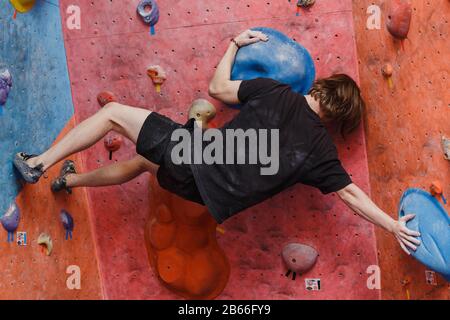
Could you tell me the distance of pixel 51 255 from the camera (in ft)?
8.80

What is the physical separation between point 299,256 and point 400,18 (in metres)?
1.06

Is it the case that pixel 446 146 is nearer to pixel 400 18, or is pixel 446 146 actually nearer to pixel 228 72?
pixel 400 18

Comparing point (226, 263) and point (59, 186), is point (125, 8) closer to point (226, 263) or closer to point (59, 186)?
point (59, 186)

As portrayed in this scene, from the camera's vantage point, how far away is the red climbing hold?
230 cm

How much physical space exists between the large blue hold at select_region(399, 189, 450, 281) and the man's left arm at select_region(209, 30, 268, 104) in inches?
30.4

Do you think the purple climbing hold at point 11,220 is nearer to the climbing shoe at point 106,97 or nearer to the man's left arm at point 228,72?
the climbing shoe at point 106,97

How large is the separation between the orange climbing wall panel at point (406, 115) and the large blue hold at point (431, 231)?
0.07m

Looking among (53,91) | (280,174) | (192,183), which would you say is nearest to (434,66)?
(280,174)

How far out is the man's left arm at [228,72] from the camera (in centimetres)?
239

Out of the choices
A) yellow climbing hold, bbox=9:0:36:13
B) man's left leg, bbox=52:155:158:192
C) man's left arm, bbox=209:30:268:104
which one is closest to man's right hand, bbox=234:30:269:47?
man's left arm, bbox=209:30:268:104

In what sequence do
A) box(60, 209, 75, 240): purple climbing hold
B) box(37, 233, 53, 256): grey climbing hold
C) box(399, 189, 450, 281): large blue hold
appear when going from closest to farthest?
box(399, 189, 450, 281): large blue hold, box(37, 233, 53, 256): grey climbing hold, box(60, 209, 75, 240): purple climbing hold

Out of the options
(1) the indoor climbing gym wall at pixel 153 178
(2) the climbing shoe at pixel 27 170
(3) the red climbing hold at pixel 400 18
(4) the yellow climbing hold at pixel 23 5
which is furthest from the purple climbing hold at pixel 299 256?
(4) the yellow climbing hold at pixel 23 5

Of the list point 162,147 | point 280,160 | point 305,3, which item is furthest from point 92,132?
point 305,3

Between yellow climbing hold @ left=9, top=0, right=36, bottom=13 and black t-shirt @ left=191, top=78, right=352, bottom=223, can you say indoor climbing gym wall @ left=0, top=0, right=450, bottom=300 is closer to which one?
yellow climbing hold @ left=9, top=0, right=36, bottom=13
